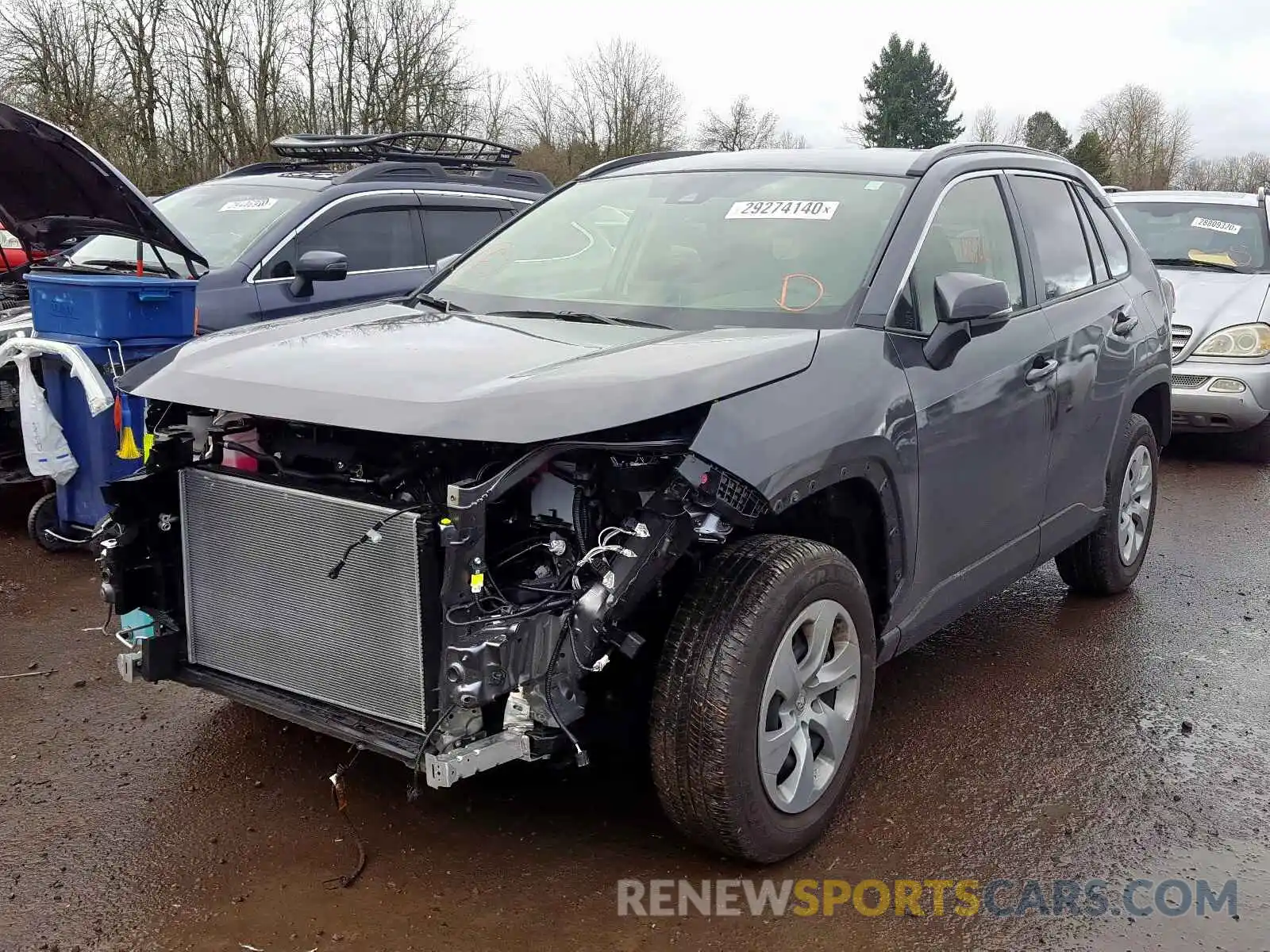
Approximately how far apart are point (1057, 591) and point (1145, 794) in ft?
7.03

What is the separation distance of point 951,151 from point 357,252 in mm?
4518

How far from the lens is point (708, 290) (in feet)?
12.5

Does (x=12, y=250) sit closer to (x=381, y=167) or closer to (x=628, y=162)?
(x=381, y=167)

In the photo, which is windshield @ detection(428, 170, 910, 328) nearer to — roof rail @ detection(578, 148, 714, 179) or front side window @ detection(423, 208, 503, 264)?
roof rail @ detection(578, 148, 714, 179)

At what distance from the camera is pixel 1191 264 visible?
30.7 feet

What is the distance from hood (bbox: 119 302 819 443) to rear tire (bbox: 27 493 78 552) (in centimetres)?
297

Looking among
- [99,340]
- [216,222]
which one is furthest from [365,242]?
[99,340]

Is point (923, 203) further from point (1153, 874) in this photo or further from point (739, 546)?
point (1153, 874)

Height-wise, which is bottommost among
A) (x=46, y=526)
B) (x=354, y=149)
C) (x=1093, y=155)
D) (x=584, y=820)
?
(x=584, y=820)

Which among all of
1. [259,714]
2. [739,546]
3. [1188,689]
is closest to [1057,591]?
[1188,689]

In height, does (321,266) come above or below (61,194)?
below

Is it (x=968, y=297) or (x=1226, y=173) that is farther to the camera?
(x=1226, y=173)

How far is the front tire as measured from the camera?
2.86 meters

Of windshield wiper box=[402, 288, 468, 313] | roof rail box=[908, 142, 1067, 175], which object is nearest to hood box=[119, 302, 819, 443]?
windshield wiper box=[402, 288, 468, 313]
